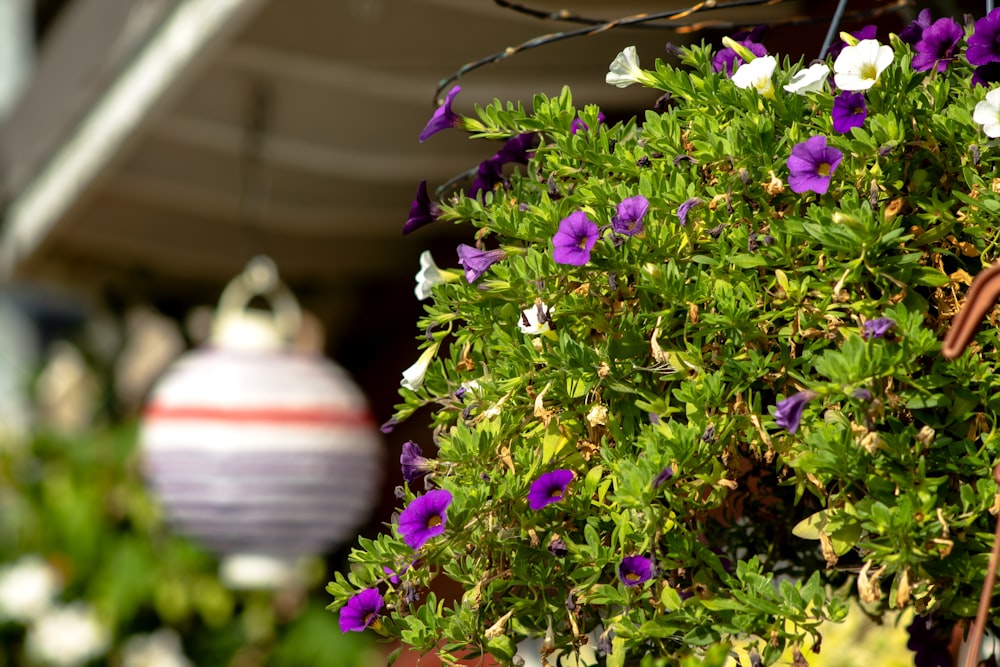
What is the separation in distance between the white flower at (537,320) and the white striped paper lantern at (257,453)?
1899mm

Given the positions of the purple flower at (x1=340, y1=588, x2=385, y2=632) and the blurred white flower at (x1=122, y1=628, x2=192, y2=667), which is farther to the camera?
the blurred white flower at (x1=122, y1=628, x2=192, y2=667)

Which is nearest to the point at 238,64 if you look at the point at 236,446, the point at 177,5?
the point at 177,5

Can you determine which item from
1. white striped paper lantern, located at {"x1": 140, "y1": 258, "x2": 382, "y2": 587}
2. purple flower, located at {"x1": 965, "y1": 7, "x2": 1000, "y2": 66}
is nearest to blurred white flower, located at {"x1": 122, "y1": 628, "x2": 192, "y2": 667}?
white striped paper lantern, located at {"x1": 140, "y1": 258, "x2": 382, "y2": 587}

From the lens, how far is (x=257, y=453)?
8.81 feet

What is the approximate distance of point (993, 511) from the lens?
77 cm

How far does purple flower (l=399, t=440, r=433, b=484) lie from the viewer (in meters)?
0.92

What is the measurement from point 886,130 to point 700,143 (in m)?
0.12

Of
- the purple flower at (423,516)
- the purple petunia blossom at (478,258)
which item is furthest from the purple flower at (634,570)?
the purple petunia blossom at (478,258)

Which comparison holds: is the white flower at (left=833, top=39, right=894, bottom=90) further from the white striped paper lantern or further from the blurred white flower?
the blurred white flower

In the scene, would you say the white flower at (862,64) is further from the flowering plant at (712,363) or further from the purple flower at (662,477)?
the purple flower at (662,477)

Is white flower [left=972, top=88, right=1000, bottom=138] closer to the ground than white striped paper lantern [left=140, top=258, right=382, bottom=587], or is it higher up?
higher up

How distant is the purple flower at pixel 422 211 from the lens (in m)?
0.97

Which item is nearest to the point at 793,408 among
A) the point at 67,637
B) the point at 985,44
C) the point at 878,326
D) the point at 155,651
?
the point at 878,326

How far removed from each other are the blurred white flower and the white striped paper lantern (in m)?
1.31
